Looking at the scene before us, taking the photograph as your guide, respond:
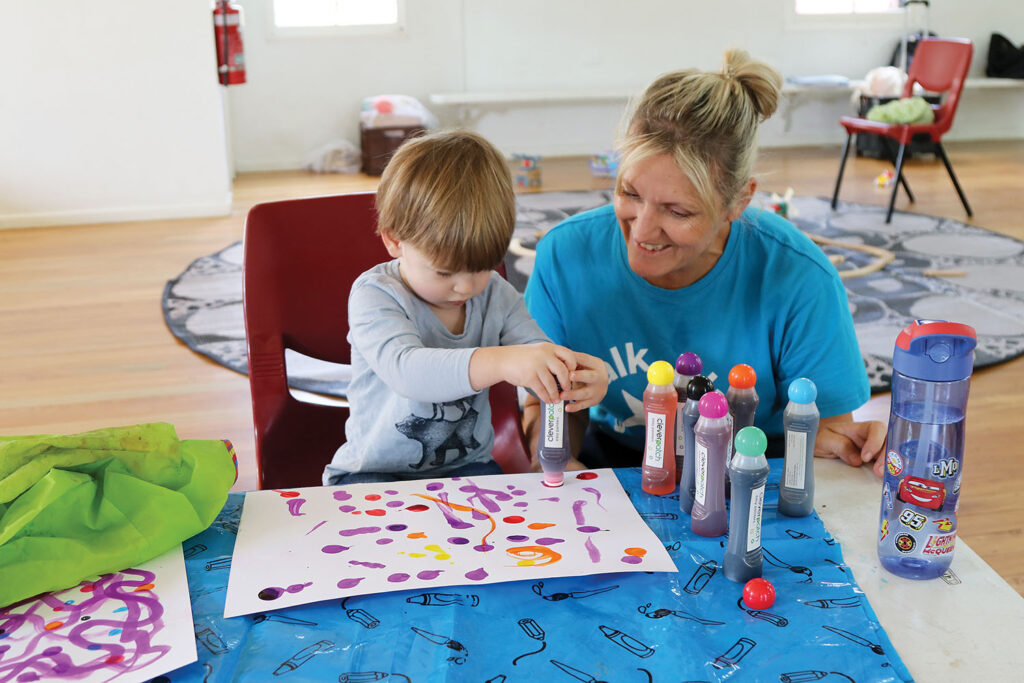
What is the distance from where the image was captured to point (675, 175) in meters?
1.30

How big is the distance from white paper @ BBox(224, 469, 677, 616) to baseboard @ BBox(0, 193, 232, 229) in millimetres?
4559

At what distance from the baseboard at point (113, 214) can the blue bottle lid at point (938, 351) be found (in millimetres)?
4950

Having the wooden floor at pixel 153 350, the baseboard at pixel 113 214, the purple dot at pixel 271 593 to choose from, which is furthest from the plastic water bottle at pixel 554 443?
the baseboard at pixel 113 214

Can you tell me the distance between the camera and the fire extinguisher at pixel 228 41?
511 cm

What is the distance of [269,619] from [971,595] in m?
0.66

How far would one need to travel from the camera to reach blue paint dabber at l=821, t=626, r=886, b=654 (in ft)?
2.75

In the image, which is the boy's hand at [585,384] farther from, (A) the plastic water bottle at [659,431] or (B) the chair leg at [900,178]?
(B) the chair leg at [900,178]

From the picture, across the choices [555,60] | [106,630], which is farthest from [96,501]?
[555,60]

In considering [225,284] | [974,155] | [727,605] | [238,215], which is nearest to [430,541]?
[727,605]

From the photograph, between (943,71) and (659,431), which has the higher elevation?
(943,71)

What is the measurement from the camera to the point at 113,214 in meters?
5.29

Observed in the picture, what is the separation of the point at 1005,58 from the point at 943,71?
243 cm

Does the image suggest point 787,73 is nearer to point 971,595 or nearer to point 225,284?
point 225,284

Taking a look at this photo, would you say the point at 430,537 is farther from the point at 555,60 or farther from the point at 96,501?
A: the point at 555,60
